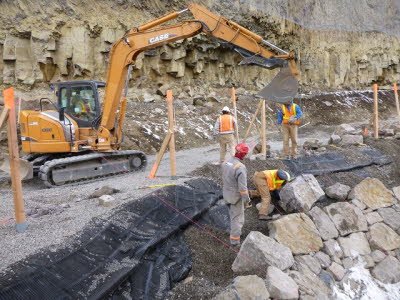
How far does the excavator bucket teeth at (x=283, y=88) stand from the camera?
7.23 metres

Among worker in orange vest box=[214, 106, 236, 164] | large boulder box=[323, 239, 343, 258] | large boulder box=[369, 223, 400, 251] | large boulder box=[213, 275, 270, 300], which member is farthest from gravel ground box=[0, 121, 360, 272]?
large boulder box=[369, 223, 400, 251]

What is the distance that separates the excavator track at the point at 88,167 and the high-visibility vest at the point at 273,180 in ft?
12.4

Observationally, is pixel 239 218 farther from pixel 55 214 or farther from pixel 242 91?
pixel 242 91

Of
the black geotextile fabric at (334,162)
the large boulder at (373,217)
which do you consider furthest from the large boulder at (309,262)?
Result: the black geotextile fabric at (334,162)

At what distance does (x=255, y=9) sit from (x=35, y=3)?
45.6ft

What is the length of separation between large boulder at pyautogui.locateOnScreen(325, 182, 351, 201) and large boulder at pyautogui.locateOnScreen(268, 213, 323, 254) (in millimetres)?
1456

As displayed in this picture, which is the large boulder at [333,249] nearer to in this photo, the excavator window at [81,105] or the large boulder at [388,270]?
the large boulder at [388,270]

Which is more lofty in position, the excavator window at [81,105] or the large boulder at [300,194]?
the excavator window at [81,105]

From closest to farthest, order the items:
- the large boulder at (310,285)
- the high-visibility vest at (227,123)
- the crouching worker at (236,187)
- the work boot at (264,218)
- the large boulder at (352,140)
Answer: the large boulder at (310,285), the crouching worker at (236,187), the work boot at (264,218), the high-visibility vest at (227,123), the large boulder at (352,140)

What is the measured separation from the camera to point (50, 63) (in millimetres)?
14008

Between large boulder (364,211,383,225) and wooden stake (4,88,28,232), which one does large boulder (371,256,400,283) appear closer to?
large boulder (364,211,383,225)

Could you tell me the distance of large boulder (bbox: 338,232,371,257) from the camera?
20.2ft

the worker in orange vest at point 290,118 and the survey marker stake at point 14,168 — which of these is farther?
the worker in orange vest at point 290,118

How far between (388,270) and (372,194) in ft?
6.56
